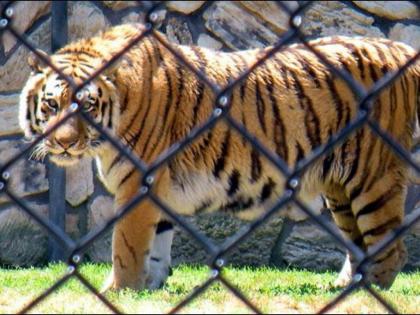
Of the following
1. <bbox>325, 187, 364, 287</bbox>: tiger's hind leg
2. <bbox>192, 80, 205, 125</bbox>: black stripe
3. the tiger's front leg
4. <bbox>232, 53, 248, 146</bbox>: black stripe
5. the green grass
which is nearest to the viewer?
the green grass

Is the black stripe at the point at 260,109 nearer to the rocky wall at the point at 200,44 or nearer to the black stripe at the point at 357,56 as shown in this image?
the black stripe at the point at 357,56

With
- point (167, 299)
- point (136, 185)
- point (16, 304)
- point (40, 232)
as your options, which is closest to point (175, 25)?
point (40, 232)

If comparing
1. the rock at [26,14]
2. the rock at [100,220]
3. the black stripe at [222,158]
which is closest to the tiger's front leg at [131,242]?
the black stripe at [222,158]

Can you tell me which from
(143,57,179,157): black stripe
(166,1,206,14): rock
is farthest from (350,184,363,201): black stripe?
(166,1,206,14): rock

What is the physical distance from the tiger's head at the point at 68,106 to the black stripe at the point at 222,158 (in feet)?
1.73

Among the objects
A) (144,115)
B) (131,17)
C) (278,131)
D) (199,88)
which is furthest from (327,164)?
(131,17)

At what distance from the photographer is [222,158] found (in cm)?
538

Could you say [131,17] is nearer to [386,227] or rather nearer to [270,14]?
[270,14]

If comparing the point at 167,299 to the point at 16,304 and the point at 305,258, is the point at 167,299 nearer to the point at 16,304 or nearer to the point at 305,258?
the point at 16,304

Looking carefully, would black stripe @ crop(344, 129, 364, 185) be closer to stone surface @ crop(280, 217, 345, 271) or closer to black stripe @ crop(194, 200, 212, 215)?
black stripe @ crop(194, 200, 212, 215)

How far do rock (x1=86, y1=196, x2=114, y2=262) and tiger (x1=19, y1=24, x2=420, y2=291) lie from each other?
5.02 ft

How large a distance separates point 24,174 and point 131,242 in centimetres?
216

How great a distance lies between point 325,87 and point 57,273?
1.73 meters

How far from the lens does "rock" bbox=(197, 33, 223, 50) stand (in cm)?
691
